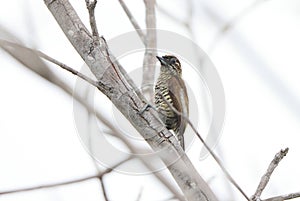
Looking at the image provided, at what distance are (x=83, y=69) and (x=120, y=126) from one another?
25cm

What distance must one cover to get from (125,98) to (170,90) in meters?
1.57

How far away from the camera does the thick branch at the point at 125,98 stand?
5.46 feet

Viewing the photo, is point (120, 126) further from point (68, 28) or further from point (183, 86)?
point (183, 86)

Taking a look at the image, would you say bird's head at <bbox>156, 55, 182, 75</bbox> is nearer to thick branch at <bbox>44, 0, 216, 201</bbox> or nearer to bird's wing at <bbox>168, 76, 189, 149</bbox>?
bird's wing at <bbox>168, 76, 189, 149</bbox>

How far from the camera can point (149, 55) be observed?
273 centimetres

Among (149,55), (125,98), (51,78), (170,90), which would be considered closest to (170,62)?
(170,90)

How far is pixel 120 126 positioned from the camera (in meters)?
1.99

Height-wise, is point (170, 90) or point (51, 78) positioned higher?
point (170, 90)

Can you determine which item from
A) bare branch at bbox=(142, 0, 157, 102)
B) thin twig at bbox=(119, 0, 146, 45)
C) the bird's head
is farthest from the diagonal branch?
the bird's head

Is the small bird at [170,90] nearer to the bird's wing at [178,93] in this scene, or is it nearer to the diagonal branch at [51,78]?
the bird's wing at [178,93]

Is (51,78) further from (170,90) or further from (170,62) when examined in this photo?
(170,62)

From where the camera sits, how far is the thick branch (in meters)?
1.66

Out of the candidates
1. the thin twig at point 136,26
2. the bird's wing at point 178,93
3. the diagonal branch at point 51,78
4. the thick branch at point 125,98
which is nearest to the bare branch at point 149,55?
the thin twig at point 136,26

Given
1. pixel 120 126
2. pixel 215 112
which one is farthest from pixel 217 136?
pixel 120 126
